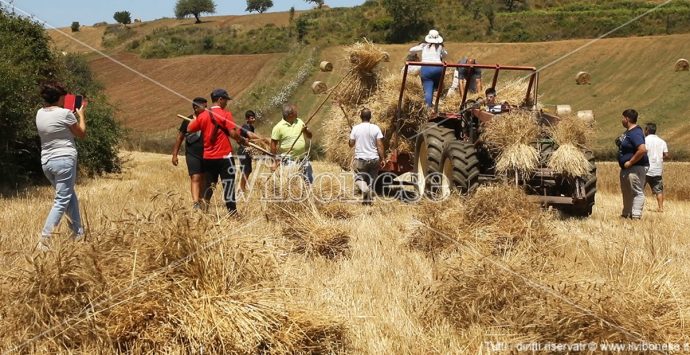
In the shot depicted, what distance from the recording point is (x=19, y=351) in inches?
143

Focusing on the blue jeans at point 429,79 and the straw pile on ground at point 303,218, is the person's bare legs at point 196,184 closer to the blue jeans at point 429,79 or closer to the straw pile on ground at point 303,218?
the straw pile on ground at point 303,218

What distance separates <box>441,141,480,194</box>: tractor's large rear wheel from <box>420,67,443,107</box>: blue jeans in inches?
74.3

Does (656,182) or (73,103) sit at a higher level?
(73,103)

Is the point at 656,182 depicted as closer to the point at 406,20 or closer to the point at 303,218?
the point at 303,218

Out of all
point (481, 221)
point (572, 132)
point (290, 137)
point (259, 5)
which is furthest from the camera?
point (259, 5)

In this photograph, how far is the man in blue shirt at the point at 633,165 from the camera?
927cm

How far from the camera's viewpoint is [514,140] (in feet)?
26.7

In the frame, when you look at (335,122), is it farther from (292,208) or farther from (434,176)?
(292,208)

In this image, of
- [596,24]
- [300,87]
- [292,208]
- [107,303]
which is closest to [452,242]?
[292,208]

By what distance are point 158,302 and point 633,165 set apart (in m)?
7.85

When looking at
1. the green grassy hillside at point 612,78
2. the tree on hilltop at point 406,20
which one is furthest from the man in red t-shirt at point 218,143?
the tree on hilltop at point 406,20

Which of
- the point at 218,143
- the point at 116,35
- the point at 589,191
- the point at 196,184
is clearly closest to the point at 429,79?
the point at 589,191

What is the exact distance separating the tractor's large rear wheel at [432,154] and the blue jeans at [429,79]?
0.62 metres

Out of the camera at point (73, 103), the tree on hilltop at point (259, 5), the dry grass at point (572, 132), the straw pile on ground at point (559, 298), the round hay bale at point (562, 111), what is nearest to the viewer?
the straw pile on ground at point (559, 298)
